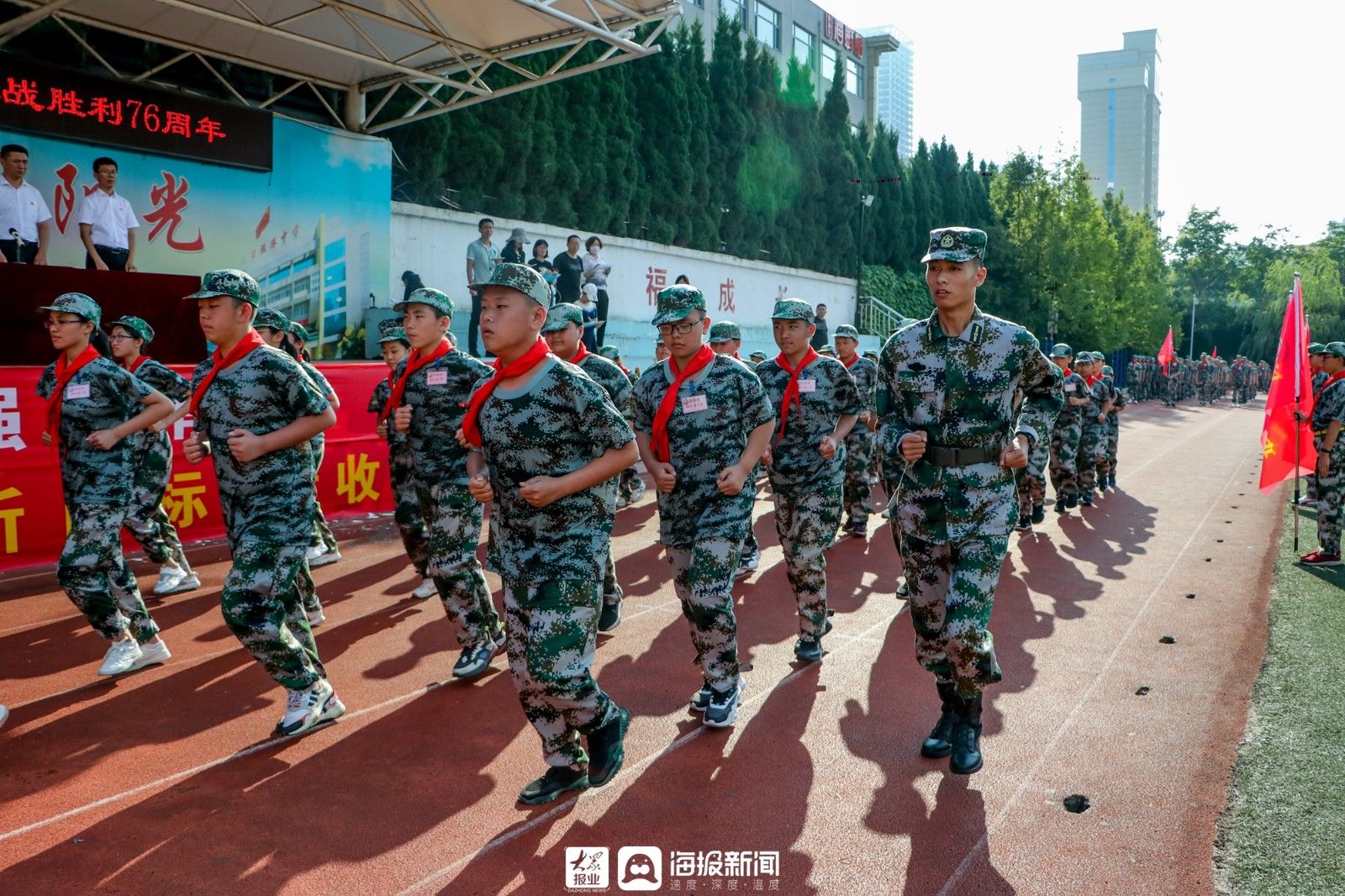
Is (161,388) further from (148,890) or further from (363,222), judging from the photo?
(363,222)

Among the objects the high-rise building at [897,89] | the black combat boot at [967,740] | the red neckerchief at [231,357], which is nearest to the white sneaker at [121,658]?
the red neckerchief at [231,357]

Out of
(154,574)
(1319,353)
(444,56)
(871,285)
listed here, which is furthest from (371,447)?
(871,285)

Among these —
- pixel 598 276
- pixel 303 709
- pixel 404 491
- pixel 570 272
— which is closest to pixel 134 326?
pixel 404 491

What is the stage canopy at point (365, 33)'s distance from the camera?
11867mm

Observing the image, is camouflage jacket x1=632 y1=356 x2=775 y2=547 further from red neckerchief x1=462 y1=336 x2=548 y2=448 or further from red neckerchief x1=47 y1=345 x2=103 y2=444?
red neckerchief x1=47 y1=345 x2=103 y2=444

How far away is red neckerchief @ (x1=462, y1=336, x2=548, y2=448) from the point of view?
12.3 feet

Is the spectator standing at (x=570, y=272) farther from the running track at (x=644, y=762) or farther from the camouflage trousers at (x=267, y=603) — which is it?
the camouflage trousers at (x=267, y=603)

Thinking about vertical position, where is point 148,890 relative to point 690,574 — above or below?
below

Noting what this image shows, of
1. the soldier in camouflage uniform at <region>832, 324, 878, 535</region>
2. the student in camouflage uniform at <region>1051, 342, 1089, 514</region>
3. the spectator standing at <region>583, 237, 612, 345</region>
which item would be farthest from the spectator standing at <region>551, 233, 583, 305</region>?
the student in camouflage uniform at <region>1051, 342, 1089, 514</region>

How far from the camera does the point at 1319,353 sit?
35.0 ft

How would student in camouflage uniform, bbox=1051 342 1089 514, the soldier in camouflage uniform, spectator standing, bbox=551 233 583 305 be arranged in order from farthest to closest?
spectator standing, bbox=551 233 583 305 < student in camouflage uniform, bbox=1051 342 1089 514 < the soldier in camouflage uniform

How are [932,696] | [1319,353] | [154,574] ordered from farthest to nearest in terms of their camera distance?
[1319,353], [154,574], [932,696]

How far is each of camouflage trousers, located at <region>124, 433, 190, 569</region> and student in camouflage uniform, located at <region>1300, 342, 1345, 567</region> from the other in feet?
33.5

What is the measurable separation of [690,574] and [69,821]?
2875 millimetres
